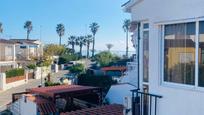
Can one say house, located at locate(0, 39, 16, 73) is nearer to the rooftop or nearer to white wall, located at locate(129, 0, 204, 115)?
the rooftop

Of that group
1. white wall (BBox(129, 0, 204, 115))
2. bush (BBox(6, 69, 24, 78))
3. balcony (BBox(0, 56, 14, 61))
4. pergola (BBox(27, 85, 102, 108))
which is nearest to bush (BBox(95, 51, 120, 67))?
balcony (BBox(0, 56, 14, 61))

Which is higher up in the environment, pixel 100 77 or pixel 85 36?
pixel 85 36

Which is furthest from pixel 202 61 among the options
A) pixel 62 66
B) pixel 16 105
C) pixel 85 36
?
pixel 85 36

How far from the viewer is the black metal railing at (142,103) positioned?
30.2ft

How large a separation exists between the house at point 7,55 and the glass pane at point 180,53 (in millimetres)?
46967

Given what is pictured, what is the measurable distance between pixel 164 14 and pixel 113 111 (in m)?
8.39

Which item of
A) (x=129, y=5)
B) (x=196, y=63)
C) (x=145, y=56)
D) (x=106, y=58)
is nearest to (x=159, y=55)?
(x=145, y=56)

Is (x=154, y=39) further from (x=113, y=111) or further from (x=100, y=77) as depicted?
(x=100, y=77)

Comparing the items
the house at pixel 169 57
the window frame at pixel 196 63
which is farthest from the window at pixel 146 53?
the window frame at pixel 196 63

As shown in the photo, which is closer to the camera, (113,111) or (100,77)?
(113,111)

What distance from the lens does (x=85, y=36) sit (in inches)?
4510

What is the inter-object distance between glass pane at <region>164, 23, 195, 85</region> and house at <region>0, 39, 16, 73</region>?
47.0 m

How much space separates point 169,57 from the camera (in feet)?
28.7

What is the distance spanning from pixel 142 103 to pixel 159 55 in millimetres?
1674
